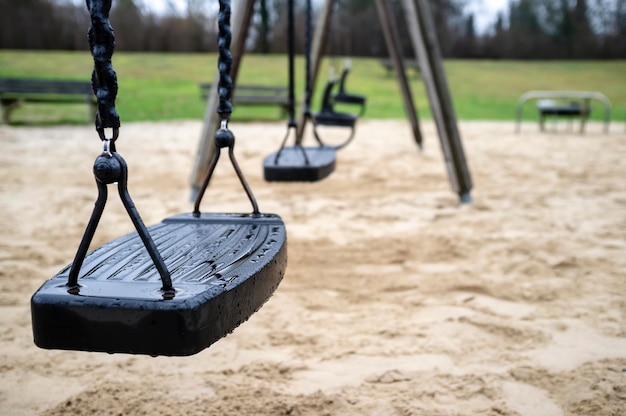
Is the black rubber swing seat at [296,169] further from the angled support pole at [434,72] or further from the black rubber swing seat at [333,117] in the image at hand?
the angled support pole at [434,72]

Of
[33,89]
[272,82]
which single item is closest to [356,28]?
[272,82]

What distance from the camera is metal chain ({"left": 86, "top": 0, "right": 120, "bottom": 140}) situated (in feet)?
2.46

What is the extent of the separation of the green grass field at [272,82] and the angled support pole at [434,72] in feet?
20.8

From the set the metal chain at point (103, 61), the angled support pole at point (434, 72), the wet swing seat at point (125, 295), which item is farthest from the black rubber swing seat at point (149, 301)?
the angled support pole at point (434, 72)

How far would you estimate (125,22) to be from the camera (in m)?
20.2

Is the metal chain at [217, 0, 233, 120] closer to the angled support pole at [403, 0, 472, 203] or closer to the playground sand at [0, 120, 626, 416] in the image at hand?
the playground sand at [0, 120, 626, 416]

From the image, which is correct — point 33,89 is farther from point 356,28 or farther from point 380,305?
point 356,28

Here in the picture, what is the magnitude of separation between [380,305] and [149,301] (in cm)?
121

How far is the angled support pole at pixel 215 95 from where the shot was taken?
3006 mm

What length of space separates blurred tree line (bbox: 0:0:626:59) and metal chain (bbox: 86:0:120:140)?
15.3 m

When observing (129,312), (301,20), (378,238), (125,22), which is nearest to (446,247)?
(378,238)

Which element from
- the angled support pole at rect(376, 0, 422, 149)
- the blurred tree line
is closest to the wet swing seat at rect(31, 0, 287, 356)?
the angled support pole at rect(376, 0, 422, 149)

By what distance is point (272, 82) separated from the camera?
1434cm

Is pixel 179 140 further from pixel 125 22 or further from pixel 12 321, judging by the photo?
pixel 125 22
